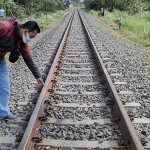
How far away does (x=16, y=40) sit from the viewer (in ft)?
11.5

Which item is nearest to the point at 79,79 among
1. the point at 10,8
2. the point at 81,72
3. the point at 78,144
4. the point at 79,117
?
the point at 81,72

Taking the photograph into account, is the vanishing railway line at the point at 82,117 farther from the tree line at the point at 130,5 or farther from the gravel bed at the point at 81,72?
the tree line at the point at 130,5

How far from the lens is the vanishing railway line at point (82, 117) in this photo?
3.34 meters

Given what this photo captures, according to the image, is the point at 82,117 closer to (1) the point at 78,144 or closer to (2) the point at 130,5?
(1) the point at 78,144

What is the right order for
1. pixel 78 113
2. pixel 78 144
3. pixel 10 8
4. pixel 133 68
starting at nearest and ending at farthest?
pixel 78 144, pixel 78 113, pixel 133 68, pixel 10 8

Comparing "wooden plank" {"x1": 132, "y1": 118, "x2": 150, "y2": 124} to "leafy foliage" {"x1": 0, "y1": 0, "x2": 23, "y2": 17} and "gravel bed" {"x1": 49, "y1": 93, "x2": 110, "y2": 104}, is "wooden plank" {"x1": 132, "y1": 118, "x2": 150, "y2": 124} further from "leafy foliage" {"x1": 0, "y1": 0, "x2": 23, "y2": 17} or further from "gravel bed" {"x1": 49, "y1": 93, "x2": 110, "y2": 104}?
"leafy foliage" {"x1": 0, "y1": 0, "x2": 23, "y2": 17}

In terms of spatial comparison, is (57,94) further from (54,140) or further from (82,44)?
(82,44)

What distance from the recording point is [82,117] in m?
4.10

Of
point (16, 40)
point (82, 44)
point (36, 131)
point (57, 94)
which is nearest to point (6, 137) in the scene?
point (36, 131)

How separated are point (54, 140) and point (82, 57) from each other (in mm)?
5167

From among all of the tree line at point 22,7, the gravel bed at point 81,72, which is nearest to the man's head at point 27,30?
the gravel bed at point 81,72

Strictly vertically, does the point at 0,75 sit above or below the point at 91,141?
above

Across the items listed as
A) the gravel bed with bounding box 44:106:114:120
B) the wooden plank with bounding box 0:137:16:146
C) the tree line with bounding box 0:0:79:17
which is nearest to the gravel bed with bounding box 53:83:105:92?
the gravel bed with bounding box 44:106:114:120

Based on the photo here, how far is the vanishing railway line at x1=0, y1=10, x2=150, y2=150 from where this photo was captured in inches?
131
